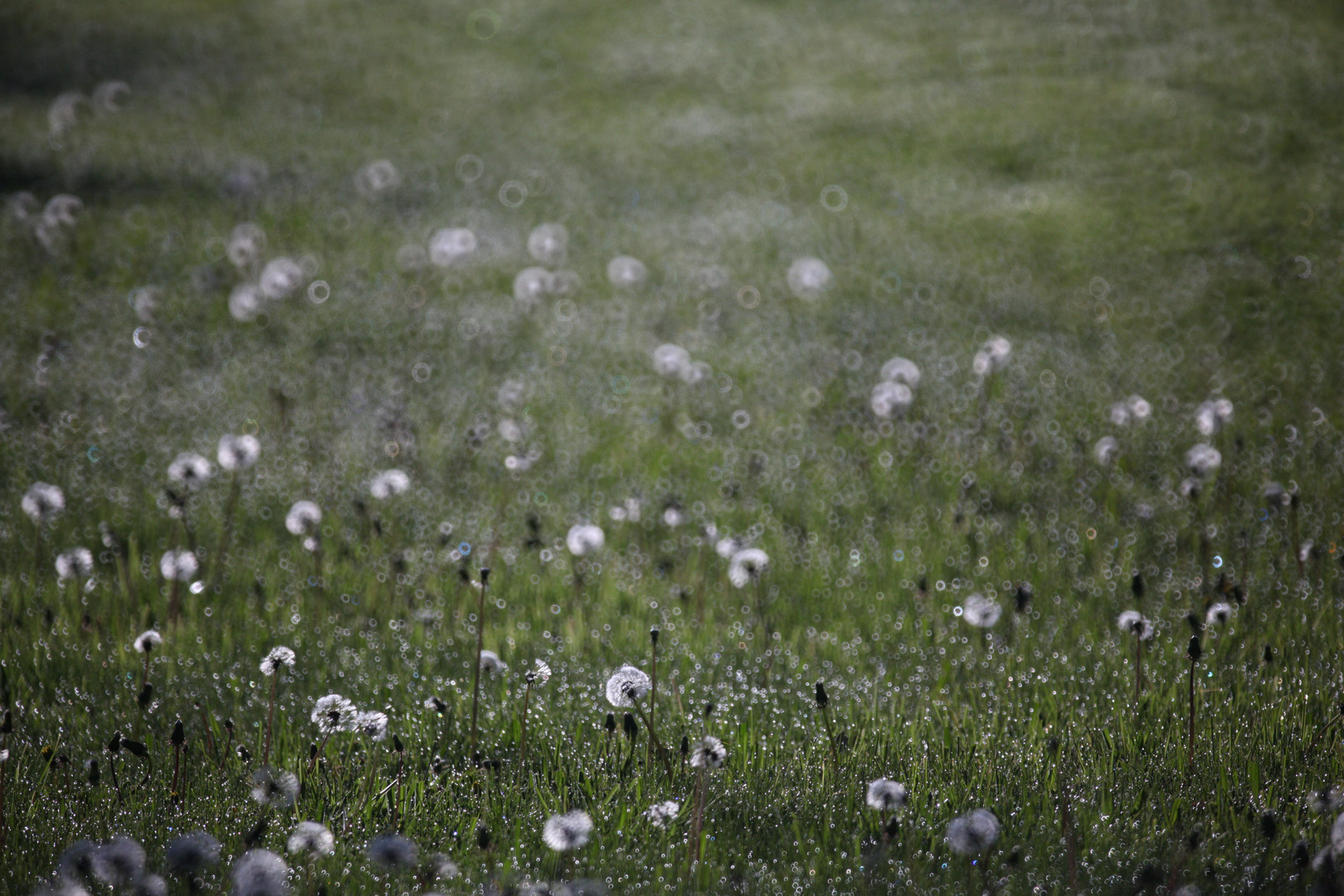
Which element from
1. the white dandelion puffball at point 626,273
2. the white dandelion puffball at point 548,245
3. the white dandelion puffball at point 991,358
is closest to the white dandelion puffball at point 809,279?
the white dandelion puffball at point 626,273

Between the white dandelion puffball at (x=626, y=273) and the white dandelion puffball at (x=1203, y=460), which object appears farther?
the white dandelion puffball at (x=626, y=273)

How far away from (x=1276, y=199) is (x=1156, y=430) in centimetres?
525

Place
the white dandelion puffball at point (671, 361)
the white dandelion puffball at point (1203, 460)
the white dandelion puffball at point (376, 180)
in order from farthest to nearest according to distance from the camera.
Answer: the white dandelion puffball at point (376, 180), the white dandelion puffball at point (671, 361), the white dandelion puffball at point (1203, 460)

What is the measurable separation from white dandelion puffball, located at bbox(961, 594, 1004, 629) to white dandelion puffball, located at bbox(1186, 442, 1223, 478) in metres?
1.70

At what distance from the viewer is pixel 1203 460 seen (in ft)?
17.0

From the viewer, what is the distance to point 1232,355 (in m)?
7.03

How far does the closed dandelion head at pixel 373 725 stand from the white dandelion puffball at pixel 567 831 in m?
0.80

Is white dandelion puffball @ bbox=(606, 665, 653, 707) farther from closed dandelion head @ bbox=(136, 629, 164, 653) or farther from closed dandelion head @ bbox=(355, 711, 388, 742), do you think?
closed dandelion head @ bbox=(136, 629, 164, 653)

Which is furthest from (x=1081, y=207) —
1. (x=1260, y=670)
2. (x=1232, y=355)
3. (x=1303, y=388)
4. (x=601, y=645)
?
(x=601, y=645)

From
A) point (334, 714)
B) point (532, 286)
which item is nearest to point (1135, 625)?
point (334, 714)

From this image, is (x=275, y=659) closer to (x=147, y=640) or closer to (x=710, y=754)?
(x=147, y=640)

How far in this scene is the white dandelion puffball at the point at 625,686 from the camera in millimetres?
3250

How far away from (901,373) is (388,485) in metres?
3.24

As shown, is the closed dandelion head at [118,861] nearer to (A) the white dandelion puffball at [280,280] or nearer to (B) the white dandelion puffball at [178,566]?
(B) the white dandelion puffball at [178,566]
